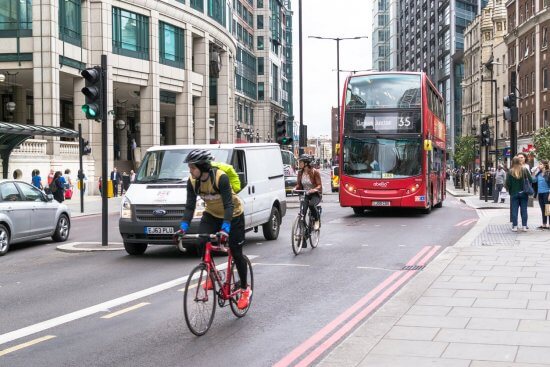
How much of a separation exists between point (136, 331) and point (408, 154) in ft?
51.7

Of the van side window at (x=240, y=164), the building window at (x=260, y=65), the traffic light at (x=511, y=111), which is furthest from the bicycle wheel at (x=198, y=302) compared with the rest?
the building window at (x=260, y=65)

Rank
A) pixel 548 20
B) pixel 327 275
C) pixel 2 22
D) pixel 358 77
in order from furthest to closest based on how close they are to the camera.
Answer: pixel 548 20 → pixel 2 22 → pixel 358 77 → pixel 327 275

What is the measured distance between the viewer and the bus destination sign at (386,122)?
21359 millimetres

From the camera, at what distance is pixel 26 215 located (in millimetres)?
14812

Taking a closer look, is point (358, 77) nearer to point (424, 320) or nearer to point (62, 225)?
point (62, 225)

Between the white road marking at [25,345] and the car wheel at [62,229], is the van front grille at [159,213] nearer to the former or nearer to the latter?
the car wheel at [62,229]

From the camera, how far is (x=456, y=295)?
27.5ft

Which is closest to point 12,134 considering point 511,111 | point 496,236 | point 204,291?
point 511,111

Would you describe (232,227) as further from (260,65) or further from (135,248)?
(260,65)

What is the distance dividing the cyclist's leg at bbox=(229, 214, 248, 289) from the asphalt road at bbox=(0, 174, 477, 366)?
538mm

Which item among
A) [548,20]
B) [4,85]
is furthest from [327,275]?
[548,20]

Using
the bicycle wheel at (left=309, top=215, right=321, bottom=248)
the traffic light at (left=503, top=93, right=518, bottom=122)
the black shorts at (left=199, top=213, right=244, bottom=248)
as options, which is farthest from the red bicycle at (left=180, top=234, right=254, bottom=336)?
the traffic light at (left=503, top=93, right=518, bottom=122)

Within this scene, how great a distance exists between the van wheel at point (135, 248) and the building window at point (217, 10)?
4074 centimetres

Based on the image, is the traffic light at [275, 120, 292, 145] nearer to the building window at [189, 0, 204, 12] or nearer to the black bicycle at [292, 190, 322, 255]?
the black bicycle at [292, 190, 322, 255]
